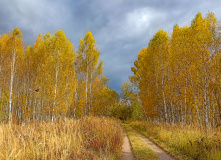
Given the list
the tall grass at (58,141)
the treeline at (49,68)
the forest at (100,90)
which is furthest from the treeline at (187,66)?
the treeline at (49,68)

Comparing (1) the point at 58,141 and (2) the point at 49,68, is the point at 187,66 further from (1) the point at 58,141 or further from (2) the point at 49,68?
(2) the point at 49,68

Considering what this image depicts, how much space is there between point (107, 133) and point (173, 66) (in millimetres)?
11354

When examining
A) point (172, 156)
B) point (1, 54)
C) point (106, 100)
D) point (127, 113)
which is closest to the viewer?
point (172, 156)

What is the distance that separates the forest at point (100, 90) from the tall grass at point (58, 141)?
3cm

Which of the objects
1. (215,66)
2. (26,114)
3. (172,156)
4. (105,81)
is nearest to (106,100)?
(105,81)

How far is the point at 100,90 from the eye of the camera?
93.1 ft

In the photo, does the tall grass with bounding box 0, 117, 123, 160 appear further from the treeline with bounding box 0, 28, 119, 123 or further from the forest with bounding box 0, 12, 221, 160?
the treeline with bounding box 0, 28, 119, 123

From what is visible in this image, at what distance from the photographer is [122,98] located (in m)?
39.4

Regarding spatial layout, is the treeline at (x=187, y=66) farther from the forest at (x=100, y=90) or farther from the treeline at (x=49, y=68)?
the treeline at (x=49, y=68)

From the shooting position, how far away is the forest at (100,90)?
520cm

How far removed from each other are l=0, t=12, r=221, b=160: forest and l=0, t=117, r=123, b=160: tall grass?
28mm

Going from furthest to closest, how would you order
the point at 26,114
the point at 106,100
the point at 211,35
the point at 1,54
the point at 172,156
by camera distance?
1. the point at 106,100
2. the point at 26,114
3. the point at 1,54
4. the point at 211,35
5. the point at 172,156

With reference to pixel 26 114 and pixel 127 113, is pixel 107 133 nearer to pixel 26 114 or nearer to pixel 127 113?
pixel 26 114

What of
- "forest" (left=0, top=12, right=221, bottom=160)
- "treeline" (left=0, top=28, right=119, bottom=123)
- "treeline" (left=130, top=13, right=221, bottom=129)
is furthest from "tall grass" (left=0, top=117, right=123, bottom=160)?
"treeline" (left=130, top=13, right=221, bottom=129)
